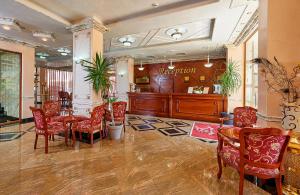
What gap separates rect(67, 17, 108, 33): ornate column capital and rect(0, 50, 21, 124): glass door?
360cm

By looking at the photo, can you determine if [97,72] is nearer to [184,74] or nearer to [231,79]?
[231,79]

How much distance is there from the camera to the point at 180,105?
7.54 metres

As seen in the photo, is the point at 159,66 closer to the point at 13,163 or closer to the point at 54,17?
the point at 54,17

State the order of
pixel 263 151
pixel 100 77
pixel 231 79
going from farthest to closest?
1. pixel 231 79
2. pixel 100 77
3. pixel 263 151

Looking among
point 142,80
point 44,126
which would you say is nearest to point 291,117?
point 44,126

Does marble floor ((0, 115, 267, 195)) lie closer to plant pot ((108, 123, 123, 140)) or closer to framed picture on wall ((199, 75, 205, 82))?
plant pot ((108, 123, 123, 140))

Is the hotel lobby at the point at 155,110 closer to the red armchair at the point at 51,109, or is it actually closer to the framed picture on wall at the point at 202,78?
the red armchair at the point at 51,109

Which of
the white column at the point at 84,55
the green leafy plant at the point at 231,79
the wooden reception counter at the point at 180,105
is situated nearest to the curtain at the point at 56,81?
the wooden reception counter at the point at 180,105

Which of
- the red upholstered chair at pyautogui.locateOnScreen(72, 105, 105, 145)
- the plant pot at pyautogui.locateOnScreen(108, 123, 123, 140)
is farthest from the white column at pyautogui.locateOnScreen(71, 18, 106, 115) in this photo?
the plant pot at pyautogui.locateOnScreen(108, 123, 123, 140)

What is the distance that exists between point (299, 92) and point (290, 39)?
81cm

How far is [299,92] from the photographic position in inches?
97.3

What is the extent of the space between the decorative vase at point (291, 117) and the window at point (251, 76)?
3063mm

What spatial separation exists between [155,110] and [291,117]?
6245 millimetres

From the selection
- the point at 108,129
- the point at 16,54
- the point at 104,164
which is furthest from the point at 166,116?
the point at 16,54
